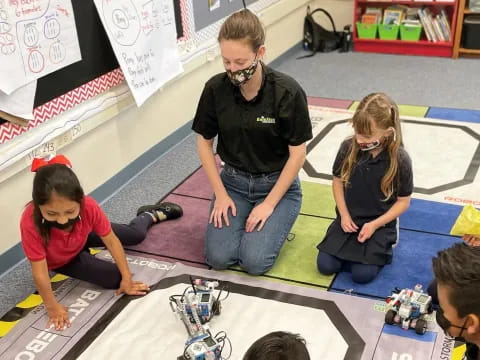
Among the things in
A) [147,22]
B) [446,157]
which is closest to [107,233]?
[147,22]

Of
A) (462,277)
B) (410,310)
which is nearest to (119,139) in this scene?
(410,310)

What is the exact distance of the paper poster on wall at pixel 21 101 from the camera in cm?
213

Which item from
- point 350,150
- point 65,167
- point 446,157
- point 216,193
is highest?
point 65,167

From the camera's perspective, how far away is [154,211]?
100.0 inches

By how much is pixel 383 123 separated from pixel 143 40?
1356 mm

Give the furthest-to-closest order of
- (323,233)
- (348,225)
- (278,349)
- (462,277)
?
1. (323,233)
2. (348,225)
3. (462,277)
4. (278,349)

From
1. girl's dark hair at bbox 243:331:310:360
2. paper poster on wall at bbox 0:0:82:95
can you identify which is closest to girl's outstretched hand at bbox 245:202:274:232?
paper poster on wall at bbox 0:0:82:95

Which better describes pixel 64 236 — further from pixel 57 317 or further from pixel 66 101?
pixel 66 101

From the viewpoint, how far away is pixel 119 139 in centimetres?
286

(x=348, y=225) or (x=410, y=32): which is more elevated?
(x=348, y=225)

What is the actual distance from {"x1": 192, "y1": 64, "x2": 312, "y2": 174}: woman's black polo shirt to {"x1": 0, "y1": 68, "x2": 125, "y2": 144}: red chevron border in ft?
1.92

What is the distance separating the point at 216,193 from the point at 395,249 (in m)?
0.72

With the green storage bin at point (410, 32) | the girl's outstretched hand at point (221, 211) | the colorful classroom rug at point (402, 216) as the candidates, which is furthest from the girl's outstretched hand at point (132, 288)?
the green storage bin at point (410, 32)

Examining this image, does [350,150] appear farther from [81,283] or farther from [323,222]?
[81,283]
